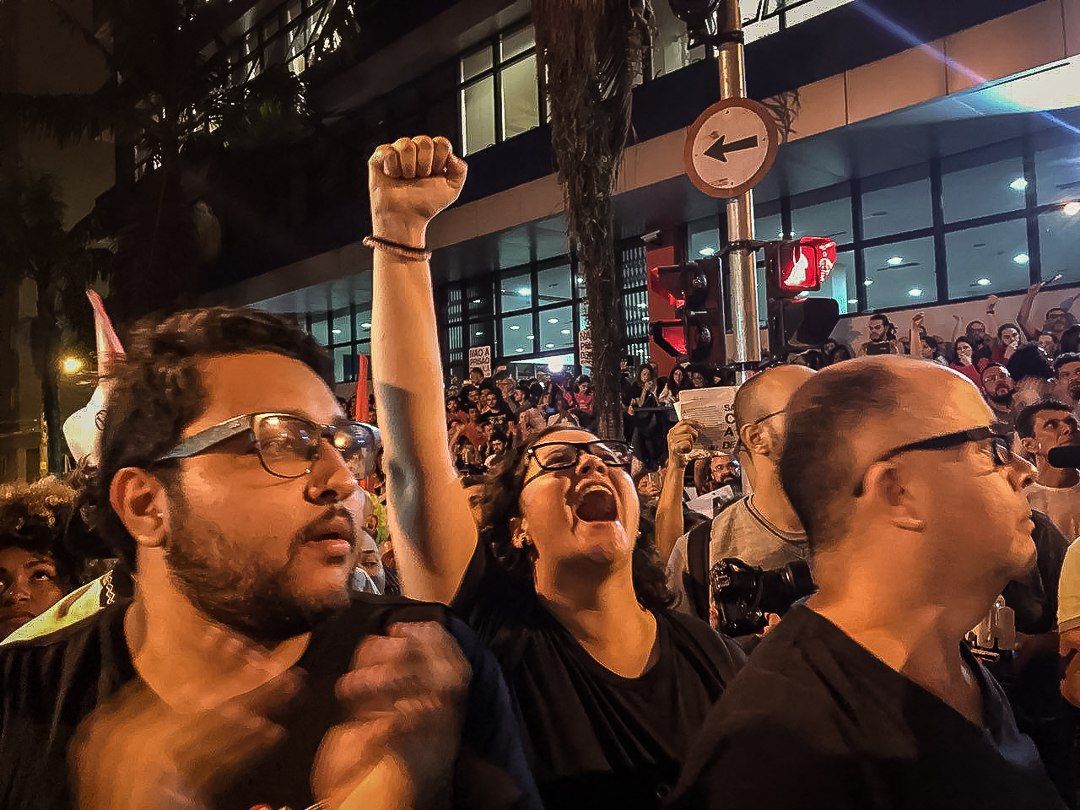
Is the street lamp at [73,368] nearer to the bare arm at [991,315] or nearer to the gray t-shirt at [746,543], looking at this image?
the gray t-shirt at [746,543]

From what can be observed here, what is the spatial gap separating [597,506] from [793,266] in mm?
3998

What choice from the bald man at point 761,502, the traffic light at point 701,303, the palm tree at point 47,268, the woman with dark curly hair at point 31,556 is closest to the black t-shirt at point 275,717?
the bald man at point 761,502

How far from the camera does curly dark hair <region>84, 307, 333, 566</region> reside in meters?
1.39

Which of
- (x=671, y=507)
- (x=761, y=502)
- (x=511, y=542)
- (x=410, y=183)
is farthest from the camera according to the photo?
(x=671, y=507)

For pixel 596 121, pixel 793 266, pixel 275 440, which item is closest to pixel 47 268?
pixel 596 121

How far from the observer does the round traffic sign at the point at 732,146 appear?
16.4 ft

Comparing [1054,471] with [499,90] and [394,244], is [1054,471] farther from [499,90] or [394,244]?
[499,90]

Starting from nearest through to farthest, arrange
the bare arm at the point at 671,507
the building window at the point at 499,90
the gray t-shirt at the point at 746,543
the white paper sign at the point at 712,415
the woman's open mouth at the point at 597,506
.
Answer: the woman's open mouth at the point at 597,506, the gray t-shirt at the point at 746,543, the white paper sign at the point at 712,415, the bare arm at the point at 671,507, the building window at the point at 499,90

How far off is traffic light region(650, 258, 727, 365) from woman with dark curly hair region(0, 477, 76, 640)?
13.4ft

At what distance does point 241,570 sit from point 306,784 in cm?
30

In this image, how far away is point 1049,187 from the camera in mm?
11672

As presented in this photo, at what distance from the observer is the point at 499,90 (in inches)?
685

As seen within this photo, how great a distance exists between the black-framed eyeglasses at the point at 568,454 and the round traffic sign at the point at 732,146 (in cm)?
316

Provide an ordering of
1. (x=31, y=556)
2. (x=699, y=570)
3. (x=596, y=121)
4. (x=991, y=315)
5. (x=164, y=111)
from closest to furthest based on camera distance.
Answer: (x=31, y=556) < (x=699, y=570) < (x=596, y=121) < (x=991, y=315) < (x=164, y=111)
